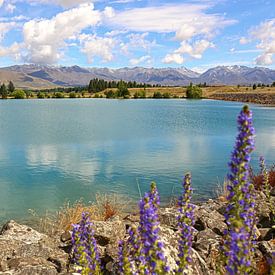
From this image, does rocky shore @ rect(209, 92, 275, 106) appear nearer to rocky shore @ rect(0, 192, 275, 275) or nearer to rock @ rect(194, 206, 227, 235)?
rock @ rect(194, 206, 227, 235)

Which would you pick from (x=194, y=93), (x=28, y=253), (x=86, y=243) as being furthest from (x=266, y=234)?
(x=194, y=93)

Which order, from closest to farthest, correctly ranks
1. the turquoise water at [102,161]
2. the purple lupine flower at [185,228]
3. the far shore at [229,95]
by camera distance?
the purple lupine flower at [185,228], the turquoise water at [102,161], the far shore at [229,95]

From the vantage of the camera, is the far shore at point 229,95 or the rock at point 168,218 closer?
the rock at point 168,218

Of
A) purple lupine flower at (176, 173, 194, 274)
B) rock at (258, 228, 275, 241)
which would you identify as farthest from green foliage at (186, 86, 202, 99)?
purple lupine flower at (176, 173, 194, 274)

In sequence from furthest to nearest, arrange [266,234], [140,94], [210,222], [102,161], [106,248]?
[140,94]
[102,161]
[210,222]
[266,234]
[106,248]

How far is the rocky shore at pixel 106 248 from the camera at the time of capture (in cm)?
752

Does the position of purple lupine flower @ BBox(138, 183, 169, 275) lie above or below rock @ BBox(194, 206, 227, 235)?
above

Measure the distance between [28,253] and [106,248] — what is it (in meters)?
1.91

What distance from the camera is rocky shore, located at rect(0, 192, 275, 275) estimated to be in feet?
24.7

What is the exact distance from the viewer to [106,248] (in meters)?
8.69

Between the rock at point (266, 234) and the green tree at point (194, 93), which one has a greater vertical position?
the green tree at point (194, 93)

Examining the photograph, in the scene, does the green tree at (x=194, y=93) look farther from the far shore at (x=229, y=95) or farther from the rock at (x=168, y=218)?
the rock at (x=168, y=218)

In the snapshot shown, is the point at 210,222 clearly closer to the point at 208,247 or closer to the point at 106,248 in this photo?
the point at 208,247

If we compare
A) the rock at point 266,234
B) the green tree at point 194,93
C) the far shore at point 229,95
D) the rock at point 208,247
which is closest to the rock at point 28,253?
the rock at point 208,247
